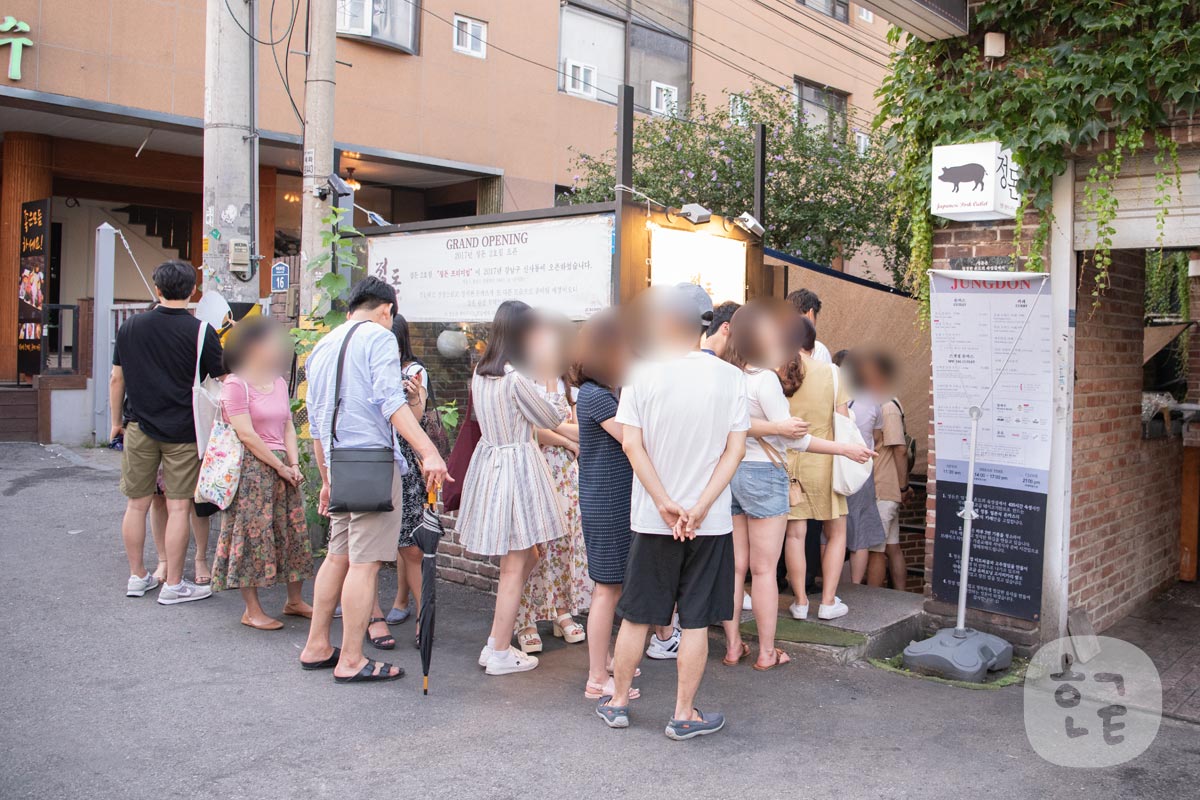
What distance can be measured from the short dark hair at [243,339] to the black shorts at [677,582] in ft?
8.28

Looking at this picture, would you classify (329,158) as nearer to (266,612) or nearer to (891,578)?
(266,612)

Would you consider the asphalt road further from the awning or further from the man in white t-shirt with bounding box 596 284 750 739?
the awning

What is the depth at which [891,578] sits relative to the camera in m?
7.50

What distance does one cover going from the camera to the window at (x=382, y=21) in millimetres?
14117

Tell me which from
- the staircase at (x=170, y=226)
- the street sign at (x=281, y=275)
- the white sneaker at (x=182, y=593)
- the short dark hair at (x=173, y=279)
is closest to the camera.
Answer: the short dark hair at (x=173, y=279)

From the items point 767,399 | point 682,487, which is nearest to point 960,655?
point 767,399

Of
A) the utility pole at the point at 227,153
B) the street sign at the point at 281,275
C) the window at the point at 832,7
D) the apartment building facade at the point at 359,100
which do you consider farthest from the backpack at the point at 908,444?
the window at the point at 832,7

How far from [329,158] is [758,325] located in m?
4.02

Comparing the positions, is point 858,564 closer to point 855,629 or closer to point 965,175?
point 855,629

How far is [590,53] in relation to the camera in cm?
1680

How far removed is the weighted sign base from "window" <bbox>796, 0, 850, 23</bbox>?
17.1 meters

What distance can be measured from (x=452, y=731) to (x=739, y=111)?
10795 millimetres

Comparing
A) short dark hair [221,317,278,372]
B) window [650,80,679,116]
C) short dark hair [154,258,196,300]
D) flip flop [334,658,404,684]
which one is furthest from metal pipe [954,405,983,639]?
window [650,80,679,116]

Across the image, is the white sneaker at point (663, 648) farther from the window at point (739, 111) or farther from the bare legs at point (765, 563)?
the window at point (739, 111)
